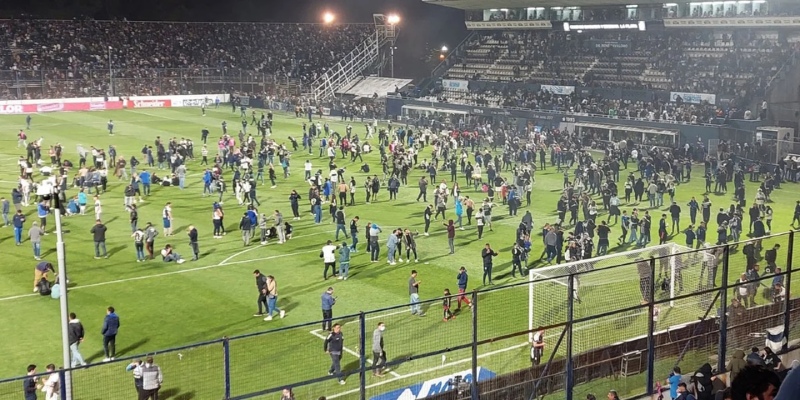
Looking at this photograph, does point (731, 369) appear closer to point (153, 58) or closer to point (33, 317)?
point (33, 317)

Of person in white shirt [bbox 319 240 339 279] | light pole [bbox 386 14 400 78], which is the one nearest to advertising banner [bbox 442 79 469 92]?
light pole [bbox 386 14 400 78]

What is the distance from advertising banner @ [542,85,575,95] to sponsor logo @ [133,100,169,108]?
3772 cm

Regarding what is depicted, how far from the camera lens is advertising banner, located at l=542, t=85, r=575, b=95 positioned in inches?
2751

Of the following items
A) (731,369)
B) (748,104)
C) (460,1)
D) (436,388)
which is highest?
(460,1)

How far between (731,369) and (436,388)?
5.95m

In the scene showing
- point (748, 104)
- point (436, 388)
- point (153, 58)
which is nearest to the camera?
point (436, 388)

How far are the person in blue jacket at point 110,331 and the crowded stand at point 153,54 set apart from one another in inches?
2532

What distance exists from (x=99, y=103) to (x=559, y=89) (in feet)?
141

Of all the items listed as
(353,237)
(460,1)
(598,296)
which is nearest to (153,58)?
(460,1)

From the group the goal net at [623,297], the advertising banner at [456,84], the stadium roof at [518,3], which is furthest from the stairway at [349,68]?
the goal net at [623,297]

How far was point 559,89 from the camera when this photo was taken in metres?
71.1

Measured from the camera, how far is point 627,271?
67.8 ft

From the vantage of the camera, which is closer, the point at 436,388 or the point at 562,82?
the point at 436,388

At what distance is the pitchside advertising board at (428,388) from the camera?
57.0 ft
